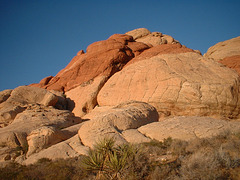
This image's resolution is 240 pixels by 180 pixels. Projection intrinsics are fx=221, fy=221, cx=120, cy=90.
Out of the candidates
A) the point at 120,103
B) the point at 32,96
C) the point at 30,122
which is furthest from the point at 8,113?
the point at 120,103

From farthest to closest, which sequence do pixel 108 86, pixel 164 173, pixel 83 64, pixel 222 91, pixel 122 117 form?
pixel 83 64
pixel 108 86
pixel 222 91
pixel 122 117
pixel 164 173

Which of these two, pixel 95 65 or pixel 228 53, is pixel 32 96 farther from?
pixel 228 53

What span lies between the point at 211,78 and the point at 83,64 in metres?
10.5

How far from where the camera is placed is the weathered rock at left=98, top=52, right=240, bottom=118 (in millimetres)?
11844

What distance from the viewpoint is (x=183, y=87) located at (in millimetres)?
12047

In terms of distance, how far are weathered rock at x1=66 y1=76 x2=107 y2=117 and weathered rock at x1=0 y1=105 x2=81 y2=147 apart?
329cm

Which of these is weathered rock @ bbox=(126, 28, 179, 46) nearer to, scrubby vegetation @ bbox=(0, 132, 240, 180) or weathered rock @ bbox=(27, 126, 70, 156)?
weathered rock @ bbox=(27, 126, 70, 156)

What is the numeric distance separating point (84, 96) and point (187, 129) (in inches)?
417

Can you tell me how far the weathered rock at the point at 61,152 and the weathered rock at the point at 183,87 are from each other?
6.33 m

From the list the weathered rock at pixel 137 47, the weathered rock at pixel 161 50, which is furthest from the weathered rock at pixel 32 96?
the weathered rock at pixel 137 47

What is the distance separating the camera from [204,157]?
5109 millimetres

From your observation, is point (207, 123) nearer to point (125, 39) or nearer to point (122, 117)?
point (122, 117)

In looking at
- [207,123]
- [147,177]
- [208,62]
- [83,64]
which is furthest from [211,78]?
[83,64]

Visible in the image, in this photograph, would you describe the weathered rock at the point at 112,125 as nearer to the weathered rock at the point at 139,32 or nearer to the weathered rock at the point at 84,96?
the weathered rock at the point at 84,96
